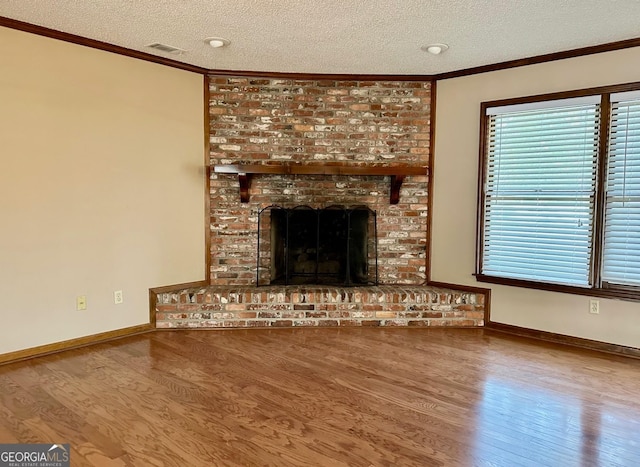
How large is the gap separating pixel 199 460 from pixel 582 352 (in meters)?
3.03

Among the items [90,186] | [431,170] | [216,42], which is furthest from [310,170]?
[90,186]

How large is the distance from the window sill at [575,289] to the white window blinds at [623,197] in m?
0.06

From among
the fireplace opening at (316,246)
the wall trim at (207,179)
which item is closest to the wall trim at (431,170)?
the fireplace opening at (316,246)

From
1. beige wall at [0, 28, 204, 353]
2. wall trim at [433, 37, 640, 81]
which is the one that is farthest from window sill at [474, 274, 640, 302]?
beige wall at [0, 28, 204, 353]

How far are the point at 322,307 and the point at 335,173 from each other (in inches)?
49.9

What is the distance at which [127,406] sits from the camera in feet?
8.12

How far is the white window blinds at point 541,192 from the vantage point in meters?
3.57

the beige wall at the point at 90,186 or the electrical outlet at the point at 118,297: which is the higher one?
the beige wall at the point at 90,186

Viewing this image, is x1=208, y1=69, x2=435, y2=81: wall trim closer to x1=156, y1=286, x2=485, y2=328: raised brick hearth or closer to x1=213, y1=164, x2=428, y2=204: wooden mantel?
x1=213, y1=164, x2=428, y2=204: wooden mantel

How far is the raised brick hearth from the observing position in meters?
4.04

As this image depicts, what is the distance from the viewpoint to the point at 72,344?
3.45 meters

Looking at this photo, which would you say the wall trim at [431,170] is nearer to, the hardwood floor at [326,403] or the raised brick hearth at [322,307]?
the raised brick hearth at [322,307]

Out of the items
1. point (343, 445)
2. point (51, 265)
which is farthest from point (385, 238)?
point (51, 265)

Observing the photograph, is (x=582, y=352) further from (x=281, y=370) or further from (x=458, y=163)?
(x=281, y=370)
